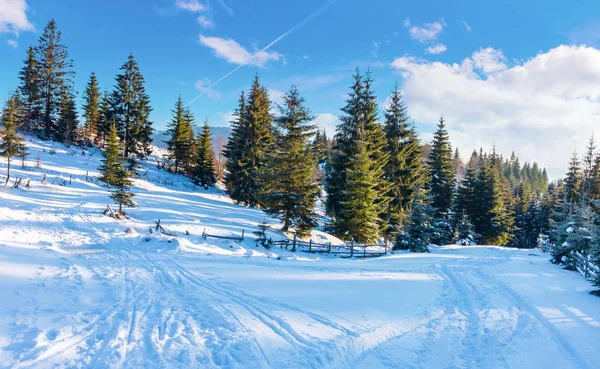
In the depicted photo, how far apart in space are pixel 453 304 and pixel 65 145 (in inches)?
1850

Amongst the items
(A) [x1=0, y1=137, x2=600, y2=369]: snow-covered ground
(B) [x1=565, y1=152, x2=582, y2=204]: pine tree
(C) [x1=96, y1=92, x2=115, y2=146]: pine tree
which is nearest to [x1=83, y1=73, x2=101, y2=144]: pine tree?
(C) [x1=96, y1=92, x2=115, y2=146]: pine tree

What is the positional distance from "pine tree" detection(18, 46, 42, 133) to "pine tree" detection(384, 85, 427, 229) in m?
44.1

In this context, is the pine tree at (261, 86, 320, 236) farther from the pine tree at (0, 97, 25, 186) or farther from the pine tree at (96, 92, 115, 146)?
the pine tree at (96, 92, 115, 146)

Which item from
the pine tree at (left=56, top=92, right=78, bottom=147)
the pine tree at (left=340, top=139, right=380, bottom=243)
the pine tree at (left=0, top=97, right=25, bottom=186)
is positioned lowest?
the pine tree at (left=340, top=139, right=380, bottom=243)

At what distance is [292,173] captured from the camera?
21.5 metres

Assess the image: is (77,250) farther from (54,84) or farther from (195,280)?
(54,84)

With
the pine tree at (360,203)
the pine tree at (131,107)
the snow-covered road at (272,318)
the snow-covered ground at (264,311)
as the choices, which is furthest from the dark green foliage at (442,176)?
the pine tree at (131,107)

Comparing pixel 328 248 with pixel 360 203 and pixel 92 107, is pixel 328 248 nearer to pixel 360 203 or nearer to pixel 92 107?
pixel 360 203

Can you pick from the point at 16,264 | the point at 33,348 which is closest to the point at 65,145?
the point at 16,264

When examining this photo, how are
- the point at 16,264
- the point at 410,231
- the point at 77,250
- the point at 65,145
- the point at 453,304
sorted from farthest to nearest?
the point at 65,145 → the point at 410,231 → the point at 77,250 → the point at 16,264 → the point at 453,304

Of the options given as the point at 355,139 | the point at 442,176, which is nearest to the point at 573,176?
the point at 442,176

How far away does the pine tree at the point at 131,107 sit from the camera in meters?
42.4

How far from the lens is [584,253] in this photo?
16469 millimetres

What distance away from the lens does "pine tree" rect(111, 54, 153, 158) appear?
42438 mm
